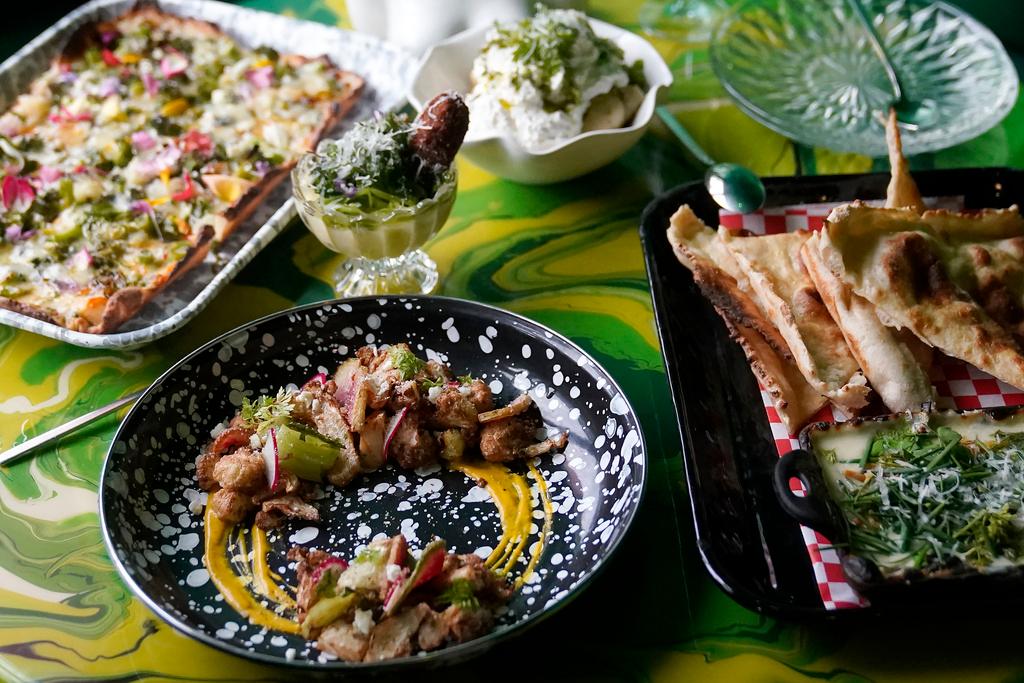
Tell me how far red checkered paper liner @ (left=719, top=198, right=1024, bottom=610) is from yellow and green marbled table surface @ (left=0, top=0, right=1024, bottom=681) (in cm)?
8

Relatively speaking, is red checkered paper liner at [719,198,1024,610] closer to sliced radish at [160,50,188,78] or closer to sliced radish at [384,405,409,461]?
sliced radish at [384,405,409,461]

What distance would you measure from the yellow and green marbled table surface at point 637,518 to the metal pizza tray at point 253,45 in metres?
0.08

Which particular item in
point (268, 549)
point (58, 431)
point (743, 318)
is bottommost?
point (58, 431)

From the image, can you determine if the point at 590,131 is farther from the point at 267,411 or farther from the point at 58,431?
the point at 58,431

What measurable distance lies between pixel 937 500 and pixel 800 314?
570mm

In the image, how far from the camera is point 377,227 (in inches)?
87.1

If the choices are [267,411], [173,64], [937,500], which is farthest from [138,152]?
[937,500]

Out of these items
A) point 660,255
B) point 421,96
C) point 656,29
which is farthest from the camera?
point 656,29

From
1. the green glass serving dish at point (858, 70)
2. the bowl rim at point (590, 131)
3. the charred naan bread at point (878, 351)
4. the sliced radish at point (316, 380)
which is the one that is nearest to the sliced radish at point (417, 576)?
the sliced radish at point (316, 380)

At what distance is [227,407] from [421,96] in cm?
114

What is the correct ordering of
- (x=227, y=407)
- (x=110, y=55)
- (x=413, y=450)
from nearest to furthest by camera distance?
(x=413, y=450), (x=227, y=407), (x=110, y=55)

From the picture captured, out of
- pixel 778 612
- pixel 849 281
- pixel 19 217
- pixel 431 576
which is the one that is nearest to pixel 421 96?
pixel 19 217

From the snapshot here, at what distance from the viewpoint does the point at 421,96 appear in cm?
278

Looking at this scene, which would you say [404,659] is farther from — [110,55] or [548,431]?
[110,55]
